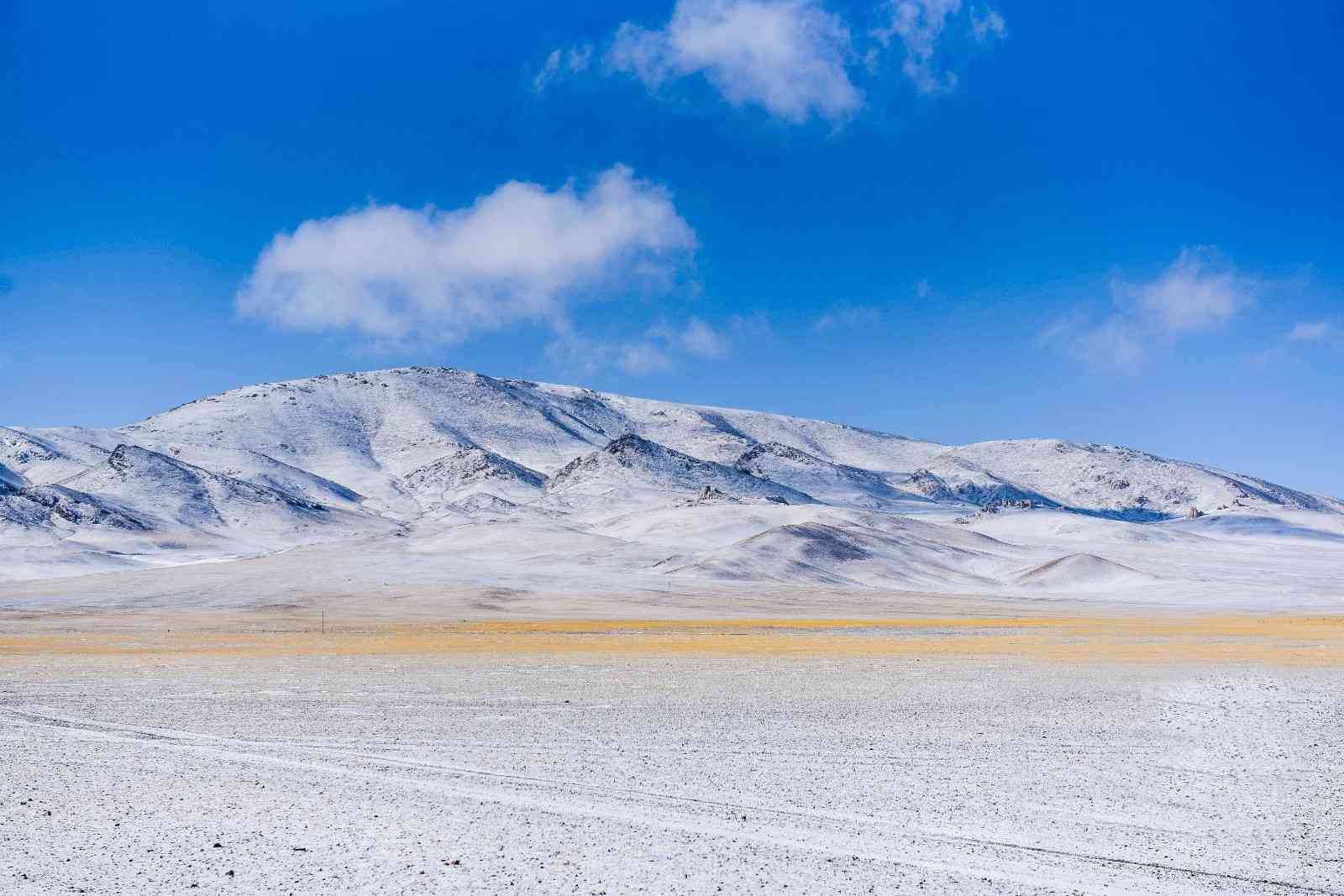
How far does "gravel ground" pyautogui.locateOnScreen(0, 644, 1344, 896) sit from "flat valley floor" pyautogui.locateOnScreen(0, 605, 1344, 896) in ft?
0.19

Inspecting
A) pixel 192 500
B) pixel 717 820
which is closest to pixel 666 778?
pixel 717 820

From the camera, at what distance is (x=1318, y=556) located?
508 ft

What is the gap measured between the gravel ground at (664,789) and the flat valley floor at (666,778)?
2.3 inches

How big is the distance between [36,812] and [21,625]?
180 feet

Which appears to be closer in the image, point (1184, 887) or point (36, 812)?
point (1184, 887)

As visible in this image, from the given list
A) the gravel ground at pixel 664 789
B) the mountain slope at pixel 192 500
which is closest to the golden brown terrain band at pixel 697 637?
the gravel ground at pixel 664 789

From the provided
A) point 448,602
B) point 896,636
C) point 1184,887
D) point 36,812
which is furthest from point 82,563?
point 1184,887

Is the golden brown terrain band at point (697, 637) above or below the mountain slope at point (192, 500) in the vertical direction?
below

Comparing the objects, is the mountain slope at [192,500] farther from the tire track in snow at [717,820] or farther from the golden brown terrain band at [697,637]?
the tire track in snow at [717,820]

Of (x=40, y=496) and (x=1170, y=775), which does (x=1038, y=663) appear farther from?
(x=40, y=496)

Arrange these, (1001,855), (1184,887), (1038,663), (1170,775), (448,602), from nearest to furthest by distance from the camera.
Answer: (1184,887) < (1001,855) < (1170,775) < (1038,663) < (448,602)

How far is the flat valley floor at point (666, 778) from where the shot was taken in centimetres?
1040

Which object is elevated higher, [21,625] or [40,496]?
[40,496]

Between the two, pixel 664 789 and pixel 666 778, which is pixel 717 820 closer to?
pixel 664 789
